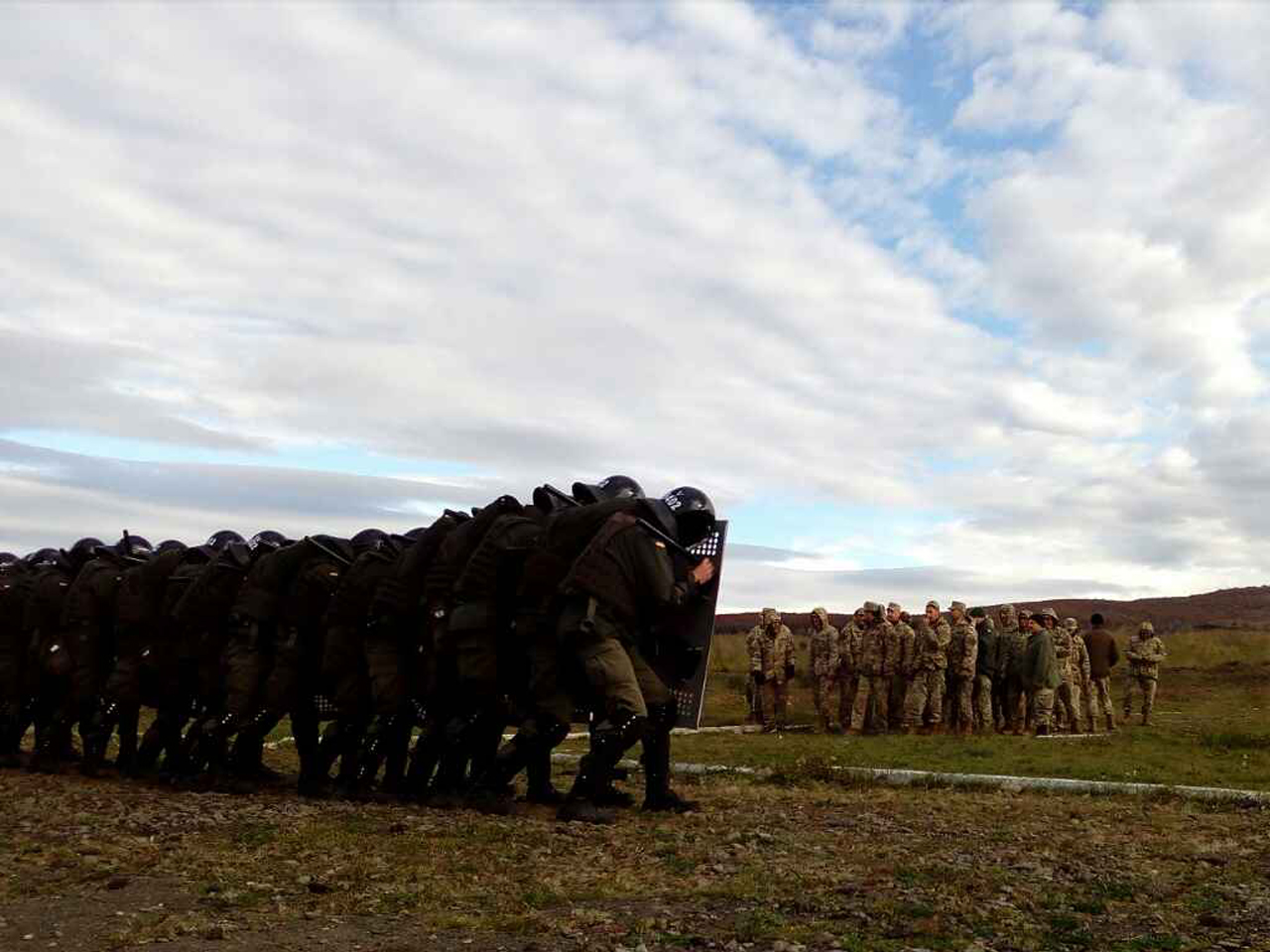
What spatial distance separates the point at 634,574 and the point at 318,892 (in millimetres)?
3444

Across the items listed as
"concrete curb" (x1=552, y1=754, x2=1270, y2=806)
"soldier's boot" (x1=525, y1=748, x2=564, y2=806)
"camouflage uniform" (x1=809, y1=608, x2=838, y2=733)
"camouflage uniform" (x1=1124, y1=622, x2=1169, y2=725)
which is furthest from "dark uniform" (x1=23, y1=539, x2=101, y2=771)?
"camouflage uniform" (x1=1124, y1=622, x2=1169, y2=725)

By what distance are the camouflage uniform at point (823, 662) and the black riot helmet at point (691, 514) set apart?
34.4ft

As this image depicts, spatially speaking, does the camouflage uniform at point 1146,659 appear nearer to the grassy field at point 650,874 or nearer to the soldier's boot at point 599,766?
the grassy field at point 650,874

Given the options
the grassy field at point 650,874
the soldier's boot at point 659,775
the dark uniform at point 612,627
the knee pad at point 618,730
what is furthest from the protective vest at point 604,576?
the grassy field at point 650,874

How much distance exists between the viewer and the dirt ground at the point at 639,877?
21.0 feet

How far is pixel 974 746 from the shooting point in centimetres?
1645

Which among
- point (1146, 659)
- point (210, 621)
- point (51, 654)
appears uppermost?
point (1146, 659)

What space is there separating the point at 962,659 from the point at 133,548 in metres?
11.5

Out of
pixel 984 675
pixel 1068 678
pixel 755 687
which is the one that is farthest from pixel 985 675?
pixel 755 687

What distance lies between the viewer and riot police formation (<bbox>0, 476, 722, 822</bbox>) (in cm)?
1001

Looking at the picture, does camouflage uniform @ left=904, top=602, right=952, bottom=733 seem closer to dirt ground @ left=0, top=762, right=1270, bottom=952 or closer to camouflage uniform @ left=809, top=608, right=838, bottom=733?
camouflage uniform @ left=809, top=608, right=838, bottom=733

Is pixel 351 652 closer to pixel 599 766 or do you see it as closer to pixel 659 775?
pixel 599 766

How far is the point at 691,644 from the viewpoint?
1059 centimetres

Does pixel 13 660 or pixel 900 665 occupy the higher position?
pixel 900 665
